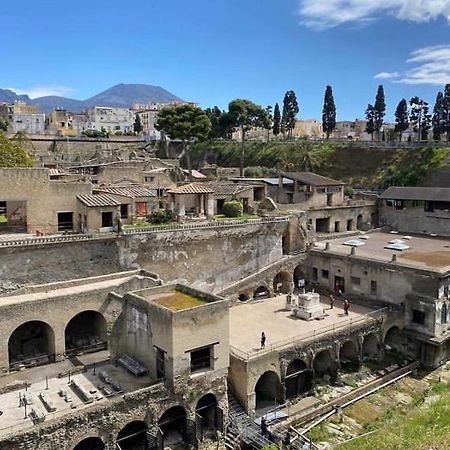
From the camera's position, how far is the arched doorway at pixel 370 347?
34.3m

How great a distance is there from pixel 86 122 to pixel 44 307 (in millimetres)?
141643

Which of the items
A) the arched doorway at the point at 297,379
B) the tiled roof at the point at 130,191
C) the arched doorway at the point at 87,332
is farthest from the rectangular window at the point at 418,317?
the tiled roof at the point at 130,191

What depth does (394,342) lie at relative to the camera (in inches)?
1437

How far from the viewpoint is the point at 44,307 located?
26844 millimetres

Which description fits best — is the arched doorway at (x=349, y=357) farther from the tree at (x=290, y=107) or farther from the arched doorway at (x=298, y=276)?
the tree at (x=290, y=107)

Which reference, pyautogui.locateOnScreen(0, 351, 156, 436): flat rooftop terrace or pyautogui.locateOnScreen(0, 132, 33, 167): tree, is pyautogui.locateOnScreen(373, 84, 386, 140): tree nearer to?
pyautogui.locateOnScreen(0, 132, 33, 167): tree

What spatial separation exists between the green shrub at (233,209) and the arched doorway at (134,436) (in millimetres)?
25136

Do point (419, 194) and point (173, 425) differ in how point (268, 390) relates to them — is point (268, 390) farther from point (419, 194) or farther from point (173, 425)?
point (419, 194)

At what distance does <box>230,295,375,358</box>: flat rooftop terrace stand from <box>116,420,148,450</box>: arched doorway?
261 inches

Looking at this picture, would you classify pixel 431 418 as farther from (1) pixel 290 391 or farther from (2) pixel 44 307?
(2) pixel 44 307

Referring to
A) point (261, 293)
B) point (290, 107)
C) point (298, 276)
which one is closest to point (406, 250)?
point (298, 276)

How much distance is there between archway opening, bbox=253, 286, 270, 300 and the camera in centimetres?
3988

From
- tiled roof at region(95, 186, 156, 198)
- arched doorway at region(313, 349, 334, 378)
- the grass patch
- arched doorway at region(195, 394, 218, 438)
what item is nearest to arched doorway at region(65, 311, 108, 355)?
the grass patch

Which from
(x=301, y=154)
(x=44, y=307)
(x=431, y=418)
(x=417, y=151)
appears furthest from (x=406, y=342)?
(x=301, y=154)
